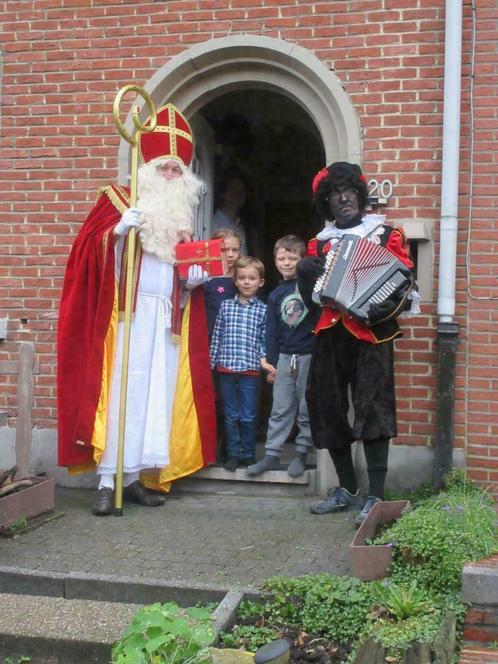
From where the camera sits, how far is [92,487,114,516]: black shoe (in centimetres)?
568

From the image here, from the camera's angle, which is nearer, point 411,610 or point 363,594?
point 411,610

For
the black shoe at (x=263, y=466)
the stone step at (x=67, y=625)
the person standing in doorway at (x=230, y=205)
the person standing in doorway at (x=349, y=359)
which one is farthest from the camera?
the person standing in doorway at (x=230, y=205)

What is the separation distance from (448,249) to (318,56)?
1707mm

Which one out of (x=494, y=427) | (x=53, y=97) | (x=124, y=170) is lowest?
(x=494, y=427)

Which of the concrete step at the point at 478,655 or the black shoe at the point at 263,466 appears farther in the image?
the black shoe at the point at 263,466

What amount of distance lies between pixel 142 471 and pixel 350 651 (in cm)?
270

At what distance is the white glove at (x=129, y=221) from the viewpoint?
5.68m

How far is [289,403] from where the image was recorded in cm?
619

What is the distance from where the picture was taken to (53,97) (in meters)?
6.68

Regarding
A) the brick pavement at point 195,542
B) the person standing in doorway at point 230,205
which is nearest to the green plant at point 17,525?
the brick pavement at point 195,542

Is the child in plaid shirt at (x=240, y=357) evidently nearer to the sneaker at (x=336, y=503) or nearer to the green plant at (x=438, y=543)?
the sneaker at (x=336, y=503)

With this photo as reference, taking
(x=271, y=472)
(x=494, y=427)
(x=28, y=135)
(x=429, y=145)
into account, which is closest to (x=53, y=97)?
(x=28, y=135)

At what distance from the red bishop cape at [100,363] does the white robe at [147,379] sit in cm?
7

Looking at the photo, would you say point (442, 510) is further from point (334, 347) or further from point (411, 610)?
point (334, 347)
